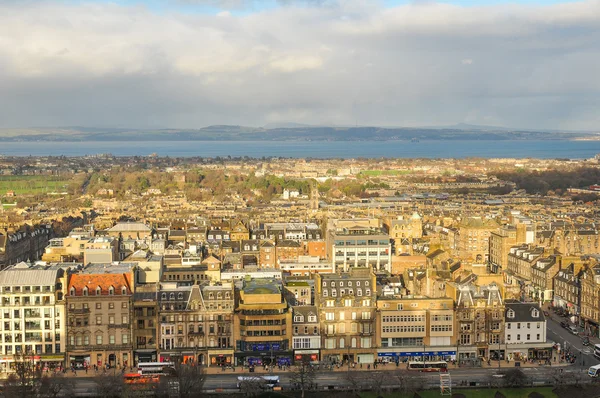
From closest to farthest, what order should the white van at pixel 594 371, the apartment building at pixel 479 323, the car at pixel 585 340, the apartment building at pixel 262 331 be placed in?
the white van at pixel 594 371 → the apartment building at pixel 262 331 → the apartment building at pixel 479 323 → the car at pixel 585 340

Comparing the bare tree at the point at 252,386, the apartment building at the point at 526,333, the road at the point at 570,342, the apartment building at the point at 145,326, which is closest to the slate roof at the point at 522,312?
the apartment building at the point at 526,333

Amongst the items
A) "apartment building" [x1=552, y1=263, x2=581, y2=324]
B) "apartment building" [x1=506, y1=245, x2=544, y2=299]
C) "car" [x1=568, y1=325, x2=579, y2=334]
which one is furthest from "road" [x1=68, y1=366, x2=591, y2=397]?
"apartment building" [x1=506, y1=245, x2=544, y2=299]

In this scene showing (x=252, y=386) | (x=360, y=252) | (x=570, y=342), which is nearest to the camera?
(x=252, y=386)

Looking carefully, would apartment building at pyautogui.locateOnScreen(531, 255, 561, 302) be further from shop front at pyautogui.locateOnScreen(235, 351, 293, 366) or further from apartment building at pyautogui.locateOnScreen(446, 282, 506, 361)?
shop front at pyautogui.locateOnScreen(235, 351, 293, 366)

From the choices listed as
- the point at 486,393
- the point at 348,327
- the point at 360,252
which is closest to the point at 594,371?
the point at 486,393

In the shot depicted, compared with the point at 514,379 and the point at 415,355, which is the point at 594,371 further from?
the point at 415,355

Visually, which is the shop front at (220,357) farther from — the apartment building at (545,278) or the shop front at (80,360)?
the apartment building at (545,278)
